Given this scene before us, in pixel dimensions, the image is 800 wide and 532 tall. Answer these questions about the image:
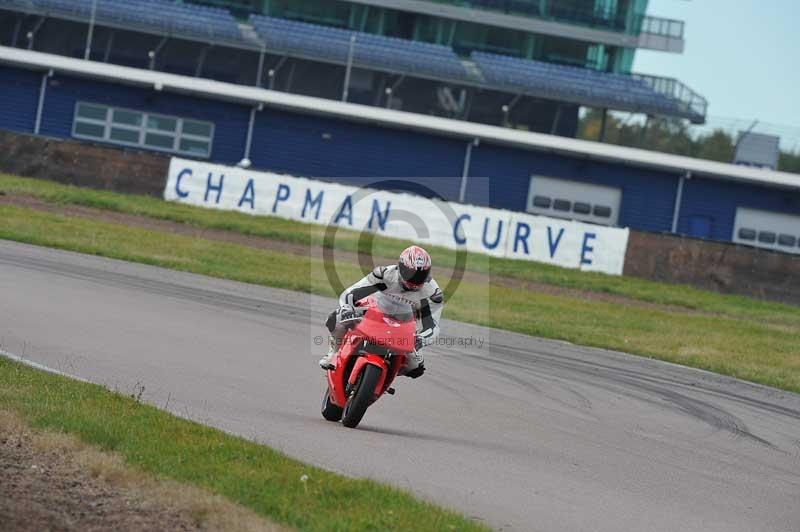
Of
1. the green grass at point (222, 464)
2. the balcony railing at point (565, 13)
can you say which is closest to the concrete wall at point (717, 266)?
the green grass at point (222, 464)

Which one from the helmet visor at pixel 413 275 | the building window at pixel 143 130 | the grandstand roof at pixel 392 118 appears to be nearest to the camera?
the helmet visor at pixel 413 275

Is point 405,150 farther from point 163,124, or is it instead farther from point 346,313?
point 346,313

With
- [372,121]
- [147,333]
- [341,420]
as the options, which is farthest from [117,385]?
[372,121]

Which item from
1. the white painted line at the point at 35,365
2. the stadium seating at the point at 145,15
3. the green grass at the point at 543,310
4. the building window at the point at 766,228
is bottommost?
the green grass at the point at 543,310

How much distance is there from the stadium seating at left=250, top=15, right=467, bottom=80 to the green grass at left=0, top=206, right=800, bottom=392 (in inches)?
759

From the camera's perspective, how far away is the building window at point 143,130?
42.1 metres

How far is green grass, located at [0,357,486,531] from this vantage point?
21.9ft

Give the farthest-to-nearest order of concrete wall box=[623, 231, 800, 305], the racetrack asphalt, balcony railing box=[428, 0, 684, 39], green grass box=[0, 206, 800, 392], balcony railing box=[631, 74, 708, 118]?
balcony railing box=[428, 0, 684, 39] → balcony railing box=[631, 74, 708, 118] → concrete wall box=[623, 231, 800, 305] → green grass box=[0, 206, 800, 392] → the racetrack asphalt

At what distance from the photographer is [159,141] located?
42250mm

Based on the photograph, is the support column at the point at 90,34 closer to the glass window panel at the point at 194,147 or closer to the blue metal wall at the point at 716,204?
the glass window panel at the point at 194,147

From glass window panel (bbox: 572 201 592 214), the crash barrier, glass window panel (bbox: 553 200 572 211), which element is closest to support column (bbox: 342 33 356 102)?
glass window panel (bbox: 553 200 572 211)

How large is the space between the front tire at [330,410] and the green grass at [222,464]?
1595mm

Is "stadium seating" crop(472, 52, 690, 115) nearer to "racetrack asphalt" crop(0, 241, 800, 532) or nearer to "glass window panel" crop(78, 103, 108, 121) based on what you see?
"glass window panel" crop(78, 103, 108, 121)

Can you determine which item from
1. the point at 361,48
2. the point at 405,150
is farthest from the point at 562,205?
the point at 361,48
